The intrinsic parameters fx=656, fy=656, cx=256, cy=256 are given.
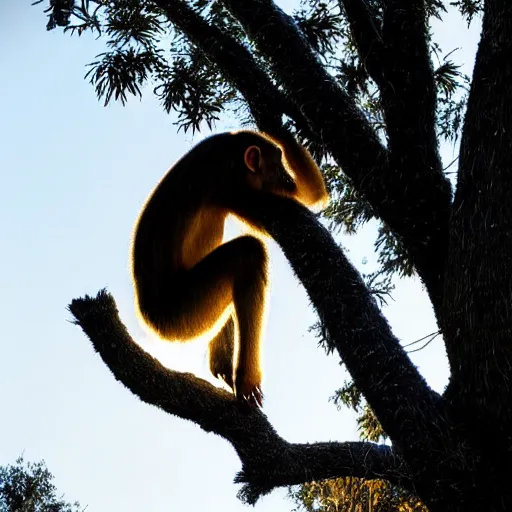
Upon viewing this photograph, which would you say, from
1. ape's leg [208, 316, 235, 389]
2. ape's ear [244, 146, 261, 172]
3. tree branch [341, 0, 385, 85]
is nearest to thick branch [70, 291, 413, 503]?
ape's leg [208, 316, 235, 389]

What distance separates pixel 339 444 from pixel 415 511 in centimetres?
702

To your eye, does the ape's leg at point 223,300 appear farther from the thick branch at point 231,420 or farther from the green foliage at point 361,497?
the green foliage at point 361,497

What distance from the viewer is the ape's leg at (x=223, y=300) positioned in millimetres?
2988

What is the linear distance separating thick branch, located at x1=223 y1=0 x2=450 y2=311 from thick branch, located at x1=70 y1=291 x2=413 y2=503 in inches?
32.6

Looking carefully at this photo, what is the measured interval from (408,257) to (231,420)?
1.06 m

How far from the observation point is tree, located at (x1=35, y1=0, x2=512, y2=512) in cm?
226

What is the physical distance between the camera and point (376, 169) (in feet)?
9.09

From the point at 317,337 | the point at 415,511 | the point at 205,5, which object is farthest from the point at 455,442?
the point at 415,511

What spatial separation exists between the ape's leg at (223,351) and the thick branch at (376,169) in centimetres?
118

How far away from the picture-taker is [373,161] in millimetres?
2787

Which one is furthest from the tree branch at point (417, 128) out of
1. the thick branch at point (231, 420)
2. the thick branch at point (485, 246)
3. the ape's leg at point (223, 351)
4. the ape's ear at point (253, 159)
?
the ape's leg at point (223, 351)

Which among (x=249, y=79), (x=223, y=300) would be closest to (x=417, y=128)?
(x=249, y=79)

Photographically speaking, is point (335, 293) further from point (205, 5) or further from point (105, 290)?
point (205, 5)

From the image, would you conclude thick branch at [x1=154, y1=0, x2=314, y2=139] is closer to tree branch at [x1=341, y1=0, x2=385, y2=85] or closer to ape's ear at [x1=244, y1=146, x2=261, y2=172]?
ape's ear at [x1=244, y1=146, x2=261, y2=172]
